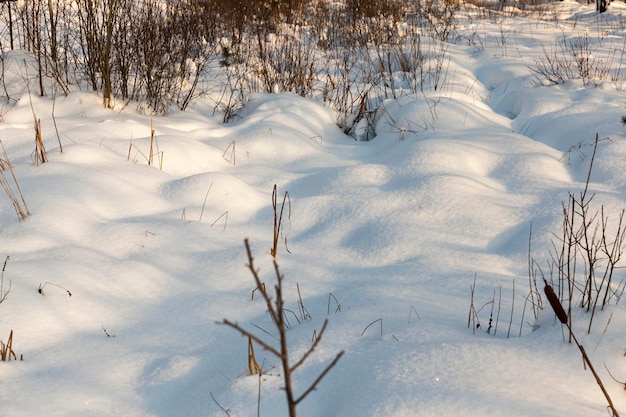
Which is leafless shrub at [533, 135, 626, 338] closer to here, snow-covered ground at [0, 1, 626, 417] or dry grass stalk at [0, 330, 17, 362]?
snow-covered ground at [0, 1, 626, 417]

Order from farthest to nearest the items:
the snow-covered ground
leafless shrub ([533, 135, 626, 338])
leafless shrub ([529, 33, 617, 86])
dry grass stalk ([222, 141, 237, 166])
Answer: leafless shrub ([529, 33, 617, 86]), dry grass stalk ([222, 141, 237, 166]), leafless shrub ([533, 135, 626, 338]), the snow-covered ground

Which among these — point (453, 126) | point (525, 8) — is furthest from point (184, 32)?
point (525, 8)

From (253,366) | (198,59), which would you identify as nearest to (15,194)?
(253,366)

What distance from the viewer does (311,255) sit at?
105 inches

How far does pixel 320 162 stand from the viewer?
395 cm

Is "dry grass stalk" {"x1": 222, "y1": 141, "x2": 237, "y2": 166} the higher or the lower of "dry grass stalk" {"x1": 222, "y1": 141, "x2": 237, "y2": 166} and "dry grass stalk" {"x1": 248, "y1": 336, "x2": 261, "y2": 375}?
the higher

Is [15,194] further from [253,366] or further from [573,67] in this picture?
[573,67]

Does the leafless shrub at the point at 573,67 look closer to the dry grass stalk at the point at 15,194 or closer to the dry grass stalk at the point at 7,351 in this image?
the dry grass stalk at the point at 15,194

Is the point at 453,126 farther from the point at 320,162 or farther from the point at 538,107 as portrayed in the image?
the point at 320,162

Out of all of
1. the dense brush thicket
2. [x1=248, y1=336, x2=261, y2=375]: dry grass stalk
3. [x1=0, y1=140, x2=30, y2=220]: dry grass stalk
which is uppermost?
the dense brush thicket

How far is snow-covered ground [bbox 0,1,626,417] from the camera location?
1.57m

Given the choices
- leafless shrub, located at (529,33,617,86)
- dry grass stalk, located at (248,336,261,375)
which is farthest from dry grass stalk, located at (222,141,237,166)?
leafless shrub, located at (529,33,617,86)

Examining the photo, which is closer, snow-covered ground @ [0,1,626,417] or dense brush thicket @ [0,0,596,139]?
snow-covered ground @ [0,1,626,417]

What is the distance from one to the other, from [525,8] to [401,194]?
374 inches
